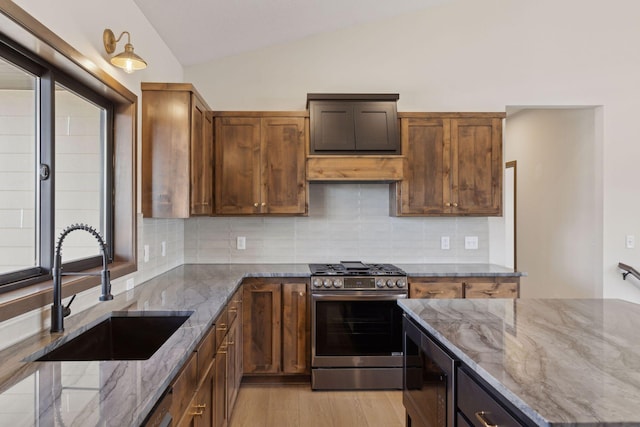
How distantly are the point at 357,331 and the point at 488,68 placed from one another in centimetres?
276

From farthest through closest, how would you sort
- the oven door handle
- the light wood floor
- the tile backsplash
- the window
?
1. the tile backsplash
2. the oven door handle
3. the light wood floor
4. the window

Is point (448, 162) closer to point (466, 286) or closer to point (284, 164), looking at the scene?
point (466, 286)

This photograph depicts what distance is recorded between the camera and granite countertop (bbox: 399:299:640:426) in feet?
3.02

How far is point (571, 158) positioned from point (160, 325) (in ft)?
13.9

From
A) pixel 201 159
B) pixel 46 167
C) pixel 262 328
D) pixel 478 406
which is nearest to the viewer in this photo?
pixel 478 406

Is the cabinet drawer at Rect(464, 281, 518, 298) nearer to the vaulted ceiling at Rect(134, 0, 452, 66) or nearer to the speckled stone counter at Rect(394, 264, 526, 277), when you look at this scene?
the speckled stone counter at Rect(394, 264, 526, 277)

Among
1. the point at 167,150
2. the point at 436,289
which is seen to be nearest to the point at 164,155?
the point at 167,150

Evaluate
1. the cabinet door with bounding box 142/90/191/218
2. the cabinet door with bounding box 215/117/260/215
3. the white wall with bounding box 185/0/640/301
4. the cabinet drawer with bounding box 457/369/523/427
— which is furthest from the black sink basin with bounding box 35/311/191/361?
the white wall with bounding box 185/0/640/301

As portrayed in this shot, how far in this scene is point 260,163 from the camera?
345cm

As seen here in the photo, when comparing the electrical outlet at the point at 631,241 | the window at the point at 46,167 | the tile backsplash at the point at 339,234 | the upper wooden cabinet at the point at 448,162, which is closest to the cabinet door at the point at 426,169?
the upper wooden cabinet at the point at 448,162

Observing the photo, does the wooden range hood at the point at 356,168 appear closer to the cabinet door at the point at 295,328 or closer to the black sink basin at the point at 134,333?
the cabinet door at the point at 295,328

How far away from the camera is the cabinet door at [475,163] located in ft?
11.5

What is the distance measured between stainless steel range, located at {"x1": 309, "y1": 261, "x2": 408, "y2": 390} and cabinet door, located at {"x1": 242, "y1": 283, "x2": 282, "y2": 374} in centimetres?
31

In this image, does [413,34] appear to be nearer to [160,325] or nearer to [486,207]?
[486,207]
